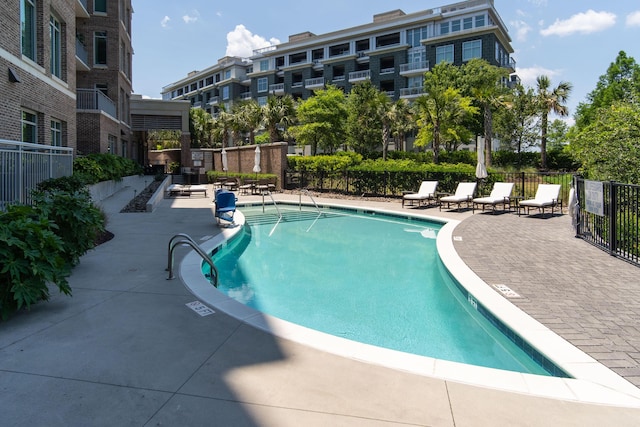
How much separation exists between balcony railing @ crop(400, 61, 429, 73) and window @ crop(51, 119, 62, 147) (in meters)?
41.3

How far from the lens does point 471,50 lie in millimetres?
45406

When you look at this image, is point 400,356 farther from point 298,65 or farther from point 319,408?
point 298,65

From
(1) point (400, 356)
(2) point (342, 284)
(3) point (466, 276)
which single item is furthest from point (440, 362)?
(2) point (342, 284)

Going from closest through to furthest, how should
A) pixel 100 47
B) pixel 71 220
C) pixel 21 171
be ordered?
pixel 71 220
pixel 21 171
pixel 100 47

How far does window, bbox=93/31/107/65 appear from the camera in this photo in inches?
1019

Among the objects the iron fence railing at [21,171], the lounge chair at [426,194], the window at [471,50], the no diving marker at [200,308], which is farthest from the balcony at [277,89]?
the no diving marker at [200,308]

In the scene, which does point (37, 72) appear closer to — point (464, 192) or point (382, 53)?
point (464, 192)

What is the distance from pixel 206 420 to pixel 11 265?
284cm

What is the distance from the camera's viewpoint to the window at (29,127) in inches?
511

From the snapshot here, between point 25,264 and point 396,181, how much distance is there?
57.9 feet

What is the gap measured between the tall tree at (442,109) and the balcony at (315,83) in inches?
744

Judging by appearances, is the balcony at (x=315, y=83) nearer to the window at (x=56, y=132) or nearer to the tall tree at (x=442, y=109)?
the tall tree at (x=442, y=109)

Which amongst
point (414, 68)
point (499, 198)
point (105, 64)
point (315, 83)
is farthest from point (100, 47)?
point (315, 83)

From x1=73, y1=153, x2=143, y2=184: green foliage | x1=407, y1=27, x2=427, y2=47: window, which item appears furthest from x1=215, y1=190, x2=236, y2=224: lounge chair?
x1=407, y1=27, x2=427, y2=47: window
